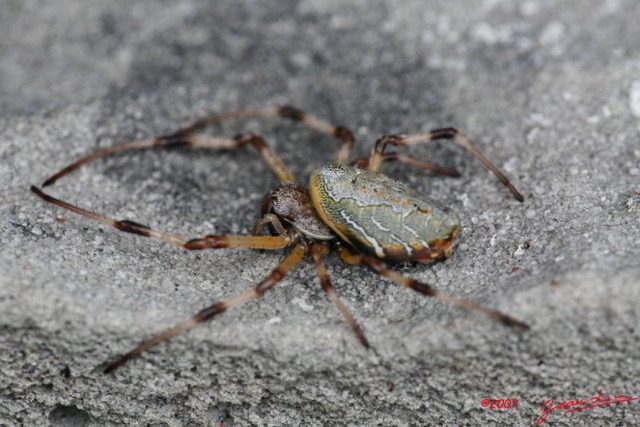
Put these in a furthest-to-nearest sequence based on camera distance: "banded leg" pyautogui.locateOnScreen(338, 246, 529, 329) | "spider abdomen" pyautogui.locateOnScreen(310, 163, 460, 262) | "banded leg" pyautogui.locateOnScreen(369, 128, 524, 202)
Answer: "banded leg" pyautogui.locateOnScreen(369, 128, 524, 202) → "spider abdomen" pyautogui.locateOnScreen(310, 163, 460, 262) → "banded leg" pyautogui.locateOnScreen(338, 246, 529, 329)

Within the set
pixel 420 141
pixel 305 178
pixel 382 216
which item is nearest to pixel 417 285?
pixel 382 216

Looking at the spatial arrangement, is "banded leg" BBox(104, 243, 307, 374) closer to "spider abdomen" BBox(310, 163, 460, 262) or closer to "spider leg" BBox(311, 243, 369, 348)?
"spider leg" BBox(311, 243, 369, 348)

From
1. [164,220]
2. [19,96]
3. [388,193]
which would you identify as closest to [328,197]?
[388,193]

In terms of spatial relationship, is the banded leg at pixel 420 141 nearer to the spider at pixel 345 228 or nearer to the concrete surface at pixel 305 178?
the spider at pixel 345 228

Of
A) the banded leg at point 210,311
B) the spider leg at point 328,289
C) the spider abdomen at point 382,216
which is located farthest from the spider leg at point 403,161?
the banded leg at point 210,311

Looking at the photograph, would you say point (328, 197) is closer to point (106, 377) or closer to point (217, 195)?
point (217, 195)

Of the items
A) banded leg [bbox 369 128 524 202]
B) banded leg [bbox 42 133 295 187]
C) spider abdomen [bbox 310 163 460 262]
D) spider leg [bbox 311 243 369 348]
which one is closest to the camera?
spider leg [bbox 311 243 369 348]

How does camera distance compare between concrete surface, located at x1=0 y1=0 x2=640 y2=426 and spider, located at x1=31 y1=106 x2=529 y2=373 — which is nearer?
concrete surface, located at x1=0 y1=0 x2=640 y2=426

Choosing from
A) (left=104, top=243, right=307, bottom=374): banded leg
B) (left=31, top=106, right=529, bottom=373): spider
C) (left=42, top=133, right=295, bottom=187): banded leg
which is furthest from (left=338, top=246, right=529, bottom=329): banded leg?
(left=42, top=133, right=295, bottom=187): banded leg
